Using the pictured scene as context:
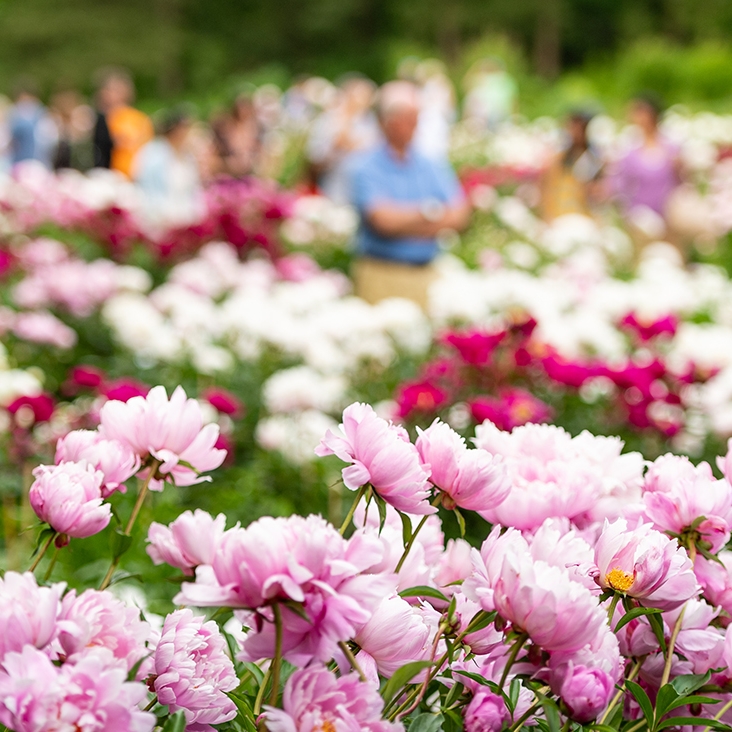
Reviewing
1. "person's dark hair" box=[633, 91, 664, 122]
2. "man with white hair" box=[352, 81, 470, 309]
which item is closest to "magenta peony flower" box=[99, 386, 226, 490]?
"man with white hair" box=[352, 81, 470, 309]

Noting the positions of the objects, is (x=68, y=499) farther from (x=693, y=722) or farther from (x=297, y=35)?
(x=297, y=35)

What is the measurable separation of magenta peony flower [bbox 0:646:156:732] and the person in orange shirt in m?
10.2

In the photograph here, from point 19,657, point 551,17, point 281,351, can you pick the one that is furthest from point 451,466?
point 551,17

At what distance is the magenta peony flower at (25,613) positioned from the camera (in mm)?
700

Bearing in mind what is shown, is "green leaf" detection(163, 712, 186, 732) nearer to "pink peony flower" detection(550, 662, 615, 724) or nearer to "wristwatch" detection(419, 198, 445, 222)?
"pink peony flower" detection(550, 662, 615, 724)

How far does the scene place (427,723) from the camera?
889 millimetres

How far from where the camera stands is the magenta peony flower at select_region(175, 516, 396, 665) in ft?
2.25

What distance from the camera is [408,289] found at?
5191mm

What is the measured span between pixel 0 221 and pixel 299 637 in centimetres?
611

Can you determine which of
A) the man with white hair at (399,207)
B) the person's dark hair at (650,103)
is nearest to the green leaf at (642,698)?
the man with white hair at (399,207)

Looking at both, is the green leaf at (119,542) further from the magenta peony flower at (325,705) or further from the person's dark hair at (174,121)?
the person's dark hair at (174,121)

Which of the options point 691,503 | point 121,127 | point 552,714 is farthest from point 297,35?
point 552,714

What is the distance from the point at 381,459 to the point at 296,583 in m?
0.17

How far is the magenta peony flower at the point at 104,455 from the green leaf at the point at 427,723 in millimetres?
354
